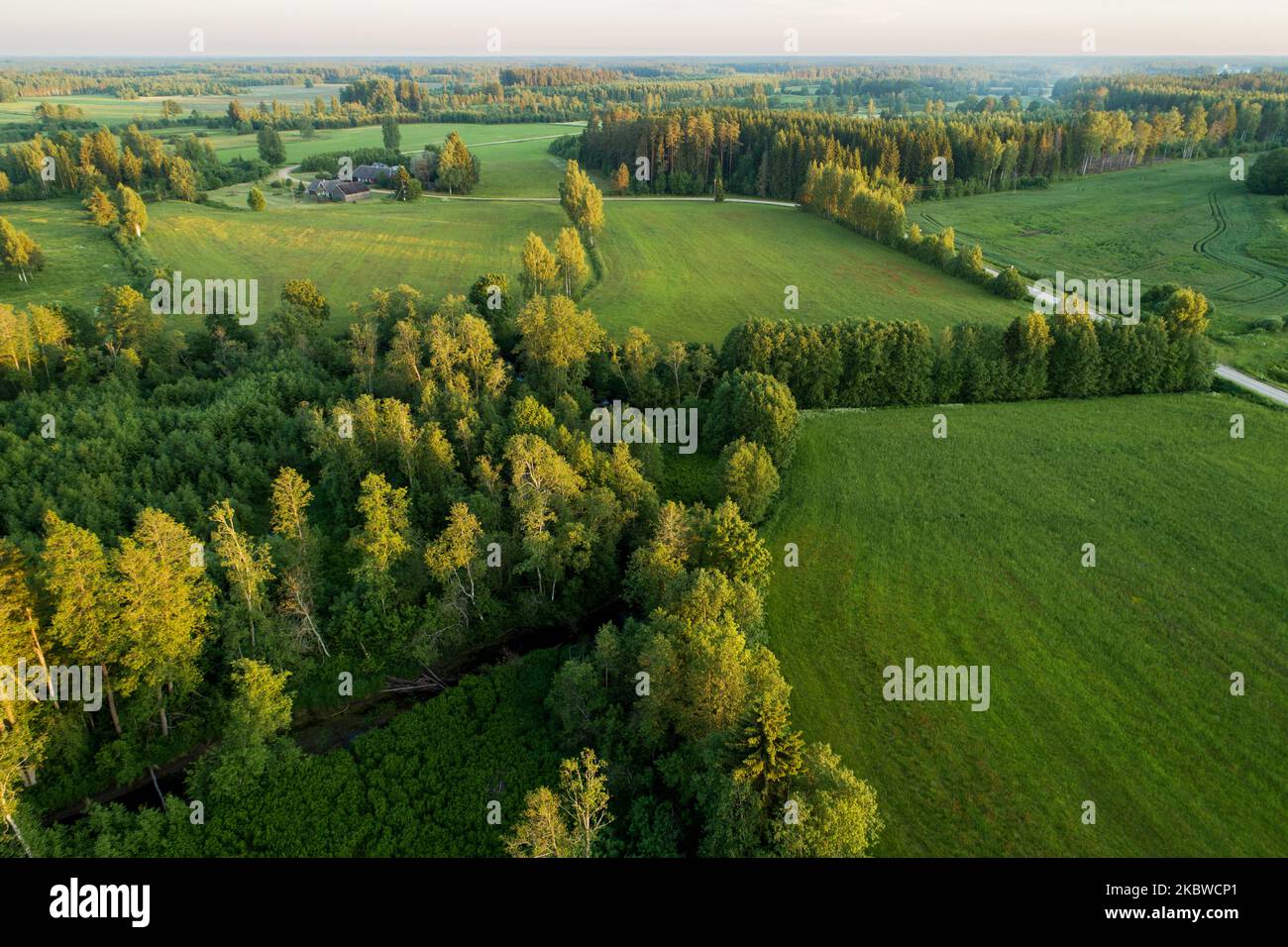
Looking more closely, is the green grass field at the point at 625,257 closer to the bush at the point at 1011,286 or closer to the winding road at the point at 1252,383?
the bush at the point at 1011,286

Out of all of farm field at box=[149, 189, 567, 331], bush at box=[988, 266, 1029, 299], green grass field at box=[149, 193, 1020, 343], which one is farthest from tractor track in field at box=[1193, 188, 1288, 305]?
farm field at box=[149, 189, 567, 331]

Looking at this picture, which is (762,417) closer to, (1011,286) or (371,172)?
(1011,286)

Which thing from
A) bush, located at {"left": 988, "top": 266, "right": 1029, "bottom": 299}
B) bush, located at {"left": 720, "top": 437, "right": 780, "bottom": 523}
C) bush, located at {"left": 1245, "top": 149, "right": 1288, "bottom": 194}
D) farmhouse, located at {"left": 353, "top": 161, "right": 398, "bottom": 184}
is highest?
farmhouse, located at {"left": 353, "top": 161, "right": 398, "bottom": 184}

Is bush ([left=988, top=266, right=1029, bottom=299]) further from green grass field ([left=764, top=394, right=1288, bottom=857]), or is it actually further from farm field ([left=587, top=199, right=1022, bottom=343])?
green grass field ([left=764, top=394, right=1288, bottom=857])

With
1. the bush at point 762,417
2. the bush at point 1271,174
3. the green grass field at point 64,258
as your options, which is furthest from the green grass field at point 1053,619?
the bush at point 1271,174

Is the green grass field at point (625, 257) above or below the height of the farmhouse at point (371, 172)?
below

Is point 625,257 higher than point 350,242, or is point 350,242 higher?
point 350,242

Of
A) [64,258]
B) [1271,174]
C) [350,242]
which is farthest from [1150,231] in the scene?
[64,258]
